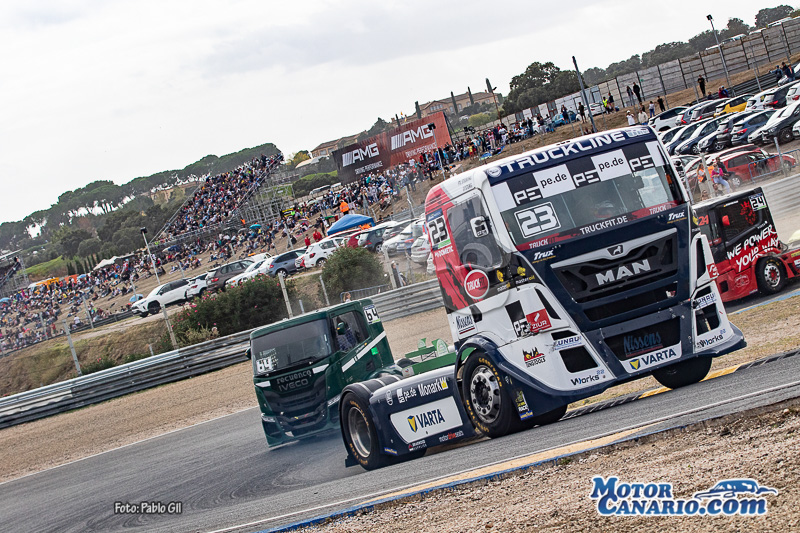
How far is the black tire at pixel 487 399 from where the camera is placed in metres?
7.21

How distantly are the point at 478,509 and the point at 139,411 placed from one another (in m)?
17.3

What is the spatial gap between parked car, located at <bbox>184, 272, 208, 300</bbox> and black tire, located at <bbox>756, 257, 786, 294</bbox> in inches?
1163

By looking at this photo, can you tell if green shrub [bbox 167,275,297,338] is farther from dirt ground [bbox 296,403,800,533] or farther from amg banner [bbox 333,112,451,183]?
amg banner [bbox 333,112,451,183]

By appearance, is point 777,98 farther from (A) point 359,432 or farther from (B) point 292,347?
(A) point 359,432

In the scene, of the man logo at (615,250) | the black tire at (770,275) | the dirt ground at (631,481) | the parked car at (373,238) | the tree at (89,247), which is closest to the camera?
the dirt ground at (631,481)

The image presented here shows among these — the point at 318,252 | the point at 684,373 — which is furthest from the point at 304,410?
the point at 318,252

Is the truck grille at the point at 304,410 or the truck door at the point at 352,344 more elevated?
the truck door at the point at 352,344

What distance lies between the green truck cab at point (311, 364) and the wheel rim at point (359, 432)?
9.59 ft

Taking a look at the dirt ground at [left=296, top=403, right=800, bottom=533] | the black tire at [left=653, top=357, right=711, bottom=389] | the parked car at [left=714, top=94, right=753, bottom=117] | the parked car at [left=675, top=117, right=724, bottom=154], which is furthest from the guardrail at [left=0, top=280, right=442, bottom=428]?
the parked car at [left=714, top=94, right=753, bottom=117]

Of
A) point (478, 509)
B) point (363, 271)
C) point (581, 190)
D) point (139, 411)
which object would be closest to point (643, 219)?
point (581, 190)

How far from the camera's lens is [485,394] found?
24.5 feet

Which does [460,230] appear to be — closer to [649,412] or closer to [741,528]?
[649,412]

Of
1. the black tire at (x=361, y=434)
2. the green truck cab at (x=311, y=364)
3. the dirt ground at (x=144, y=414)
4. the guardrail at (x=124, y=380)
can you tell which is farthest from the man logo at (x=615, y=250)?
the guardrail at (x=124, y=380)

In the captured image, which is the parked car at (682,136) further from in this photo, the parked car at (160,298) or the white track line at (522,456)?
the white track line at (522,456)
